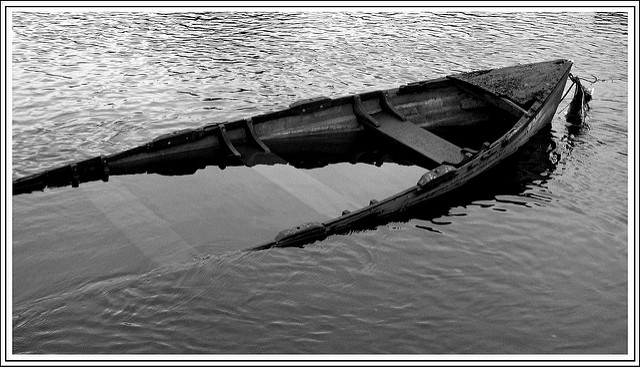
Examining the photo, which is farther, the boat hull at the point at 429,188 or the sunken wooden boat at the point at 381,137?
the sunken wooden boat at the point at 381,137

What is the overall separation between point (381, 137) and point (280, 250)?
18.0 feet

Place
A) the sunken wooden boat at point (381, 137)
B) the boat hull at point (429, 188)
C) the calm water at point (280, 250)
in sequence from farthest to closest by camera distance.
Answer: the sunken wooden boat at point (381, 137)
the boat hull at point (429, 188)
the calm water at point (280, 250)

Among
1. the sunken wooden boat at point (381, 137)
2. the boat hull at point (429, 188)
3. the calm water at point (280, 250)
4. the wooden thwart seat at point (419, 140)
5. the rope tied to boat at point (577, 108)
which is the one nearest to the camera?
the calm water at point (280, 250)

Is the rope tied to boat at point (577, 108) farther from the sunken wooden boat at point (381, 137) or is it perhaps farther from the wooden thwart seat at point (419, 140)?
the wooden thwart seat at point (419, 140)

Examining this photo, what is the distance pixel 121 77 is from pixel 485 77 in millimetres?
10546

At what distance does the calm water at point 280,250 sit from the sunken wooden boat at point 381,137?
0.39 metres

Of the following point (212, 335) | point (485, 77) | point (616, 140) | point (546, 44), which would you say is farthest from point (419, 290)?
point (546, 44)

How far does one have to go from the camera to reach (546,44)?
26188 mm

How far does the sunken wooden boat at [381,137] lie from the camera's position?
43.1 feet

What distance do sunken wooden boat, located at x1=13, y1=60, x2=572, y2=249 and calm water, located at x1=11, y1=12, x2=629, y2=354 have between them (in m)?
0.39

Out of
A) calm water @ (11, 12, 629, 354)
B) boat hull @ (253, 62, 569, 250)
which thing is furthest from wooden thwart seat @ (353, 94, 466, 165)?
calm water @ (11, 12, 629, 354)

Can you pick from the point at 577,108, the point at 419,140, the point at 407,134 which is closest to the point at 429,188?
the point at 419,140

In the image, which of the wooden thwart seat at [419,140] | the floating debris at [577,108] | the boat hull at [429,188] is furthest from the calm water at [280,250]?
the wooden thwart seat at [419,140]

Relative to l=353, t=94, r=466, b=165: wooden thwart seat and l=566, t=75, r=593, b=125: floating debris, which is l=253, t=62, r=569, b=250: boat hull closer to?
l=353, t=94, r=466, b=165: wooden thwart seat
